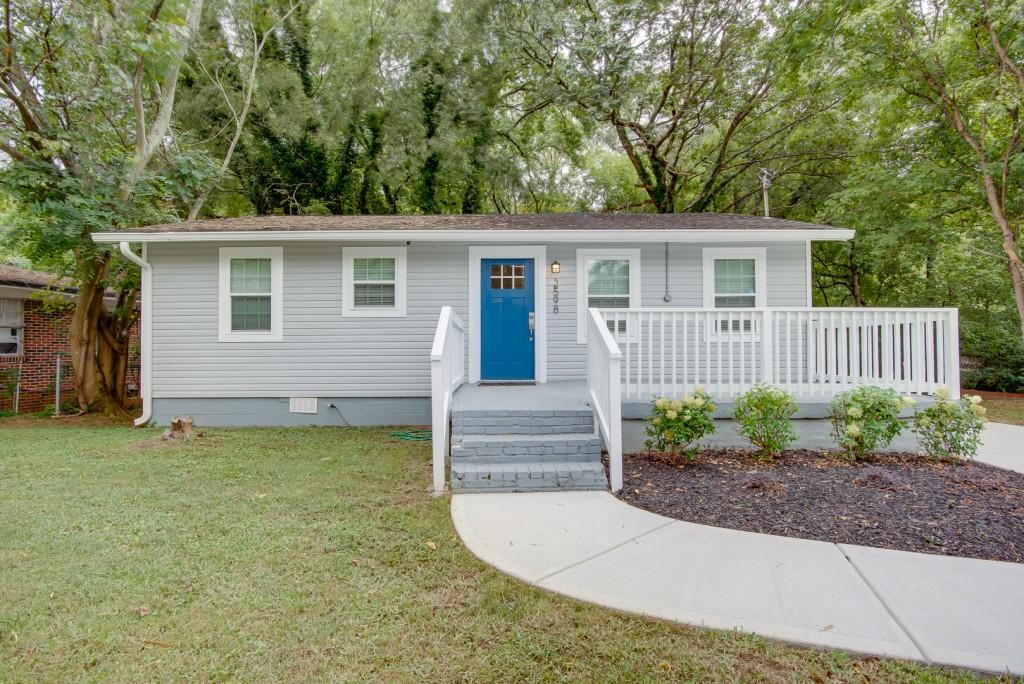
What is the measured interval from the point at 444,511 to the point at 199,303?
5.92m

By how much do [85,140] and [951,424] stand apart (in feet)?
40.9

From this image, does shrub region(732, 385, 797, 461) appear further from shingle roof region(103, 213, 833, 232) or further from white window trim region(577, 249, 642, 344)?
shingle roof region(103, 213, 833, 232)

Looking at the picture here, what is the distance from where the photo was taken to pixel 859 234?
490 inches

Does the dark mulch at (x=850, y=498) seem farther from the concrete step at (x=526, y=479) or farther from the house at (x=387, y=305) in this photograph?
the house at (x=387, y=305)

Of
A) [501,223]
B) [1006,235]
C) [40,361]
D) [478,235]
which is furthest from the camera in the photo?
[40,361]

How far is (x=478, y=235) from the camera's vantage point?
707 cm

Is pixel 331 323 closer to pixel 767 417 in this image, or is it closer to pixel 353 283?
pixel 353 283

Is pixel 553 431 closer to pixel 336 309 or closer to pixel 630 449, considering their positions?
pixel 630 449

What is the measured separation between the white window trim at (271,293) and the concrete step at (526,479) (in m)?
4.59

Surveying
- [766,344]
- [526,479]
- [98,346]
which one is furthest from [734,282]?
[98,346]

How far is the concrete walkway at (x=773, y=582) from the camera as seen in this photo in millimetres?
2201

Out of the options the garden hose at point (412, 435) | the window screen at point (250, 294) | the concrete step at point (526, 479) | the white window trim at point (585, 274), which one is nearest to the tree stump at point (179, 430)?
the window screen at point (250, 294)

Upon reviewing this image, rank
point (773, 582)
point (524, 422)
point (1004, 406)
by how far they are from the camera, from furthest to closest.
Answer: point (1004, 406), point (524, 422), point (773, 582)

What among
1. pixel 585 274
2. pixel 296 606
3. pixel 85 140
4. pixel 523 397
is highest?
pixel 85 140
